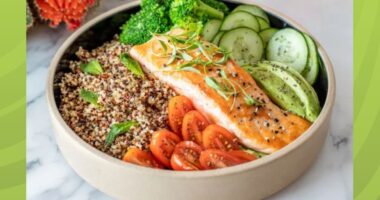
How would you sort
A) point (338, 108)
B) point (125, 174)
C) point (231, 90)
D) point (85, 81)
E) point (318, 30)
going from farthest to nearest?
point (318, 30) → point (338, 108) → point (85, 81) → point (231, 90) → point (125, 174)

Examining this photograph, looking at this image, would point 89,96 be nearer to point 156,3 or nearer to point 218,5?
point 156,3

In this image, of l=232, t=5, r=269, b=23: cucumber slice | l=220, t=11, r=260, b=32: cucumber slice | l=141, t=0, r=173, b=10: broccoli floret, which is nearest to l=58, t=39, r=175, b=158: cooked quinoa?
l=141, t=0, r=173, b=10: broccoli floret

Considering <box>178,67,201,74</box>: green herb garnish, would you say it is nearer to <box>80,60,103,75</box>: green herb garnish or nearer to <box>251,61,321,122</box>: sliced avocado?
<box>251,61,321,122</box>: sliced avocado

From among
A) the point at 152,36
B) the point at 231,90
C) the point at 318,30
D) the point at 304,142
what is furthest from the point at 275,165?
the point at 318,30

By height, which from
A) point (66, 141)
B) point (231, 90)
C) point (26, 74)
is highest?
point (231, 90)

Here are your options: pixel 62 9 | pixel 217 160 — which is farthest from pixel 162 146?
pixel 62 9

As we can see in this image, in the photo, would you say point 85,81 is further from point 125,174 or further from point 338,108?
point 338,108

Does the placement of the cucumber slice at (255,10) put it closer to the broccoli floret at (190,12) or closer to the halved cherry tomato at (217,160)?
the broccoli floret at (190,12)
